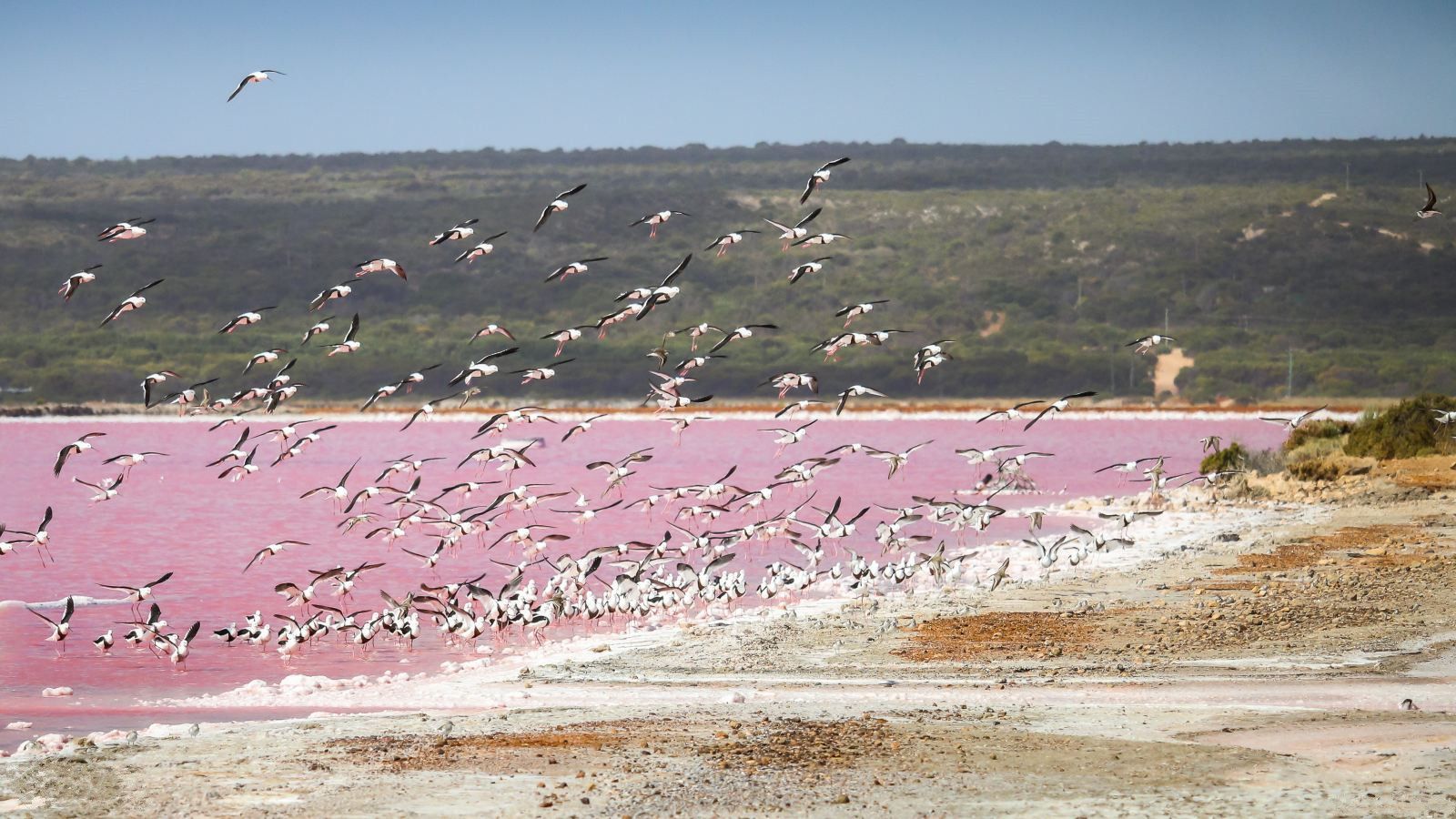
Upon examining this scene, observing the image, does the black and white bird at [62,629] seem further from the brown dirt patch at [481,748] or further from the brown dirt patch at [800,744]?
the brown dirt patch at [800,744]

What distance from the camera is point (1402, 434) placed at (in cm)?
3177

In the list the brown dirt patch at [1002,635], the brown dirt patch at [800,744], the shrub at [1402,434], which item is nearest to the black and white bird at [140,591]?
the brown dirt patch at [1002,635]

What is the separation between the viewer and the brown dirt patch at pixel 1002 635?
47.9ft

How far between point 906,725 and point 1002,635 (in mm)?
4534

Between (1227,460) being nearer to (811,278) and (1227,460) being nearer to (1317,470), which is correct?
(1317,470)

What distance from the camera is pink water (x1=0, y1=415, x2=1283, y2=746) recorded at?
648 inches

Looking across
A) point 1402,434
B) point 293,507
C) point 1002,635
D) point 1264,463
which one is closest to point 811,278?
point 293,507

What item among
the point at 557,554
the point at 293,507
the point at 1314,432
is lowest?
the point at 293,507

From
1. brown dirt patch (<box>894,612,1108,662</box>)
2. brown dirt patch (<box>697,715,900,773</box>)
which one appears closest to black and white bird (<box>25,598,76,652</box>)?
brown dirt patch (<box>894,612,1108,662</box>)

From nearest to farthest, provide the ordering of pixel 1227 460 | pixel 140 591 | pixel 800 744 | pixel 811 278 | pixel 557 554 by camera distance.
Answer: pixel 800 744 → pixel 140 591 → pixel 557 554 → pixel 1227 460 → pixel 811 278

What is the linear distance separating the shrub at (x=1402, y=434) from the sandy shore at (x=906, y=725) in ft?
47.0

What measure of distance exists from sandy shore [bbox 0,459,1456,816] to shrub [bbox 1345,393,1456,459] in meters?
14.3

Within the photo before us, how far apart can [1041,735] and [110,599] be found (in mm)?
14676

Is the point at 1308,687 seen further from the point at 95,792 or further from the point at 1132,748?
the point at 95,792
